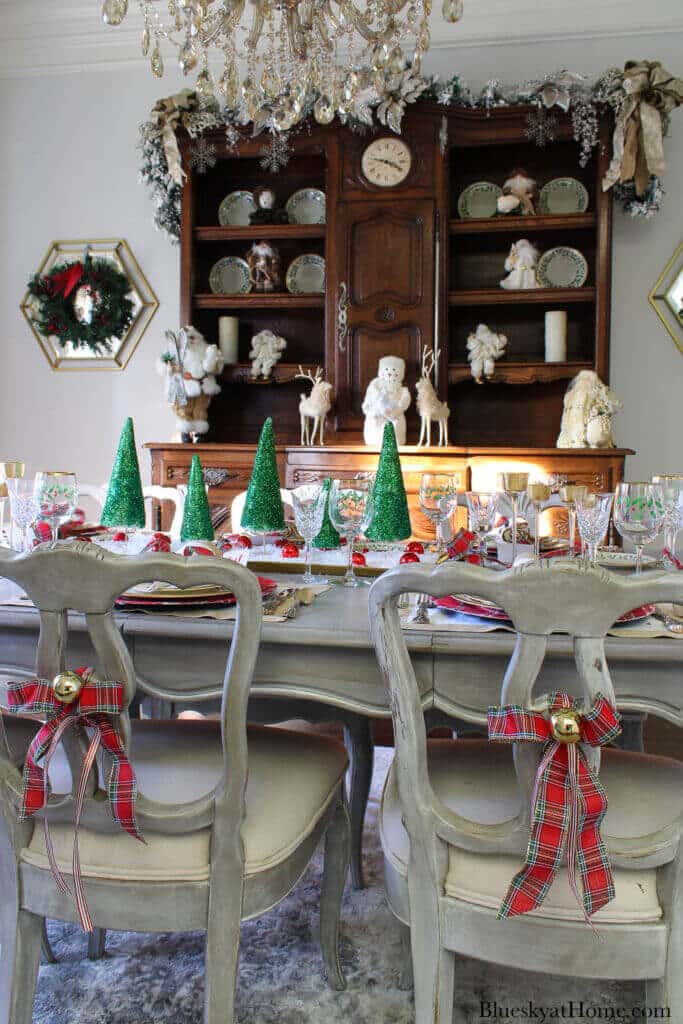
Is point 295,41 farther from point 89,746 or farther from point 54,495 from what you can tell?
point 89,746

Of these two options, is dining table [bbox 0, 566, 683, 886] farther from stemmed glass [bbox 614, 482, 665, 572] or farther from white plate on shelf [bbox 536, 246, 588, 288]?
white plate on shelf [bbox 536, 246, 588, 288]

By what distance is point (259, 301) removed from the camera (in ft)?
12.6

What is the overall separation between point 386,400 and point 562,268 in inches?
43.1

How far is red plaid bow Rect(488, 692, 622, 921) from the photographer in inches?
33.6

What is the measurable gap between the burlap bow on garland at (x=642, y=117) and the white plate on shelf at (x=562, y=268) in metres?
0.39

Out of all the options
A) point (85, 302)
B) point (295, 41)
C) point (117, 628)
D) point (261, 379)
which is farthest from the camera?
point (85, 302)

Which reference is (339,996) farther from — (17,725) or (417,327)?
(417,327)

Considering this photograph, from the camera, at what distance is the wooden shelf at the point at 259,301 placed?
3836mm

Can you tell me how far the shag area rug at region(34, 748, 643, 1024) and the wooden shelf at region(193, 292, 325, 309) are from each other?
9.50 feet

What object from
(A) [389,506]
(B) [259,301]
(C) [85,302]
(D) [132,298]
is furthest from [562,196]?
(A) [389,506]

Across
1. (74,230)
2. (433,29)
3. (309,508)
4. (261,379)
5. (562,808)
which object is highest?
(433,29)

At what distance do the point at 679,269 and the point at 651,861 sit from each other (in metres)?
3.47

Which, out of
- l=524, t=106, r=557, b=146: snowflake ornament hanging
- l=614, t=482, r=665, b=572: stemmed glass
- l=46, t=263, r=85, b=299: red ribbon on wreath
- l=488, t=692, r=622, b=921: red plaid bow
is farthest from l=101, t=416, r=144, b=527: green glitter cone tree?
l=46, t=263, r=85, b=299: red ribbon on wreath

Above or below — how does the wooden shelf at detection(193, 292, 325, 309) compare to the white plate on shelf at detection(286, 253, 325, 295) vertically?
below
